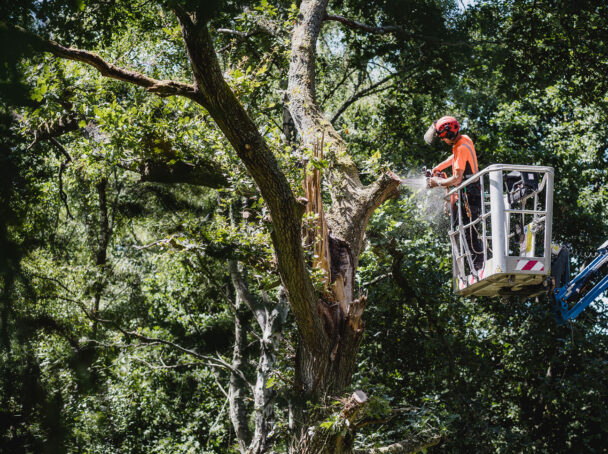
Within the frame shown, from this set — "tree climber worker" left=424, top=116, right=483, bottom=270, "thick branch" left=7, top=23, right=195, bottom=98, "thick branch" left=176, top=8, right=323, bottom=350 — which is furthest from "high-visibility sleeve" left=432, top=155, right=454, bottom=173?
"thick branch" left=7, top=23, right=195, bottom=98

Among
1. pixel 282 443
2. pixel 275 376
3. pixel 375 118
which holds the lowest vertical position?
pixel 282 443

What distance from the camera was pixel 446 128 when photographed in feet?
22.0

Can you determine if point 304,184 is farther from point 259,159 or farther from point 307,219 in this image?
point 259,159

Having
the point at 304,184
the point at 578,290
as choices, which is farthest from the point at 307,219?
the point at 578,290

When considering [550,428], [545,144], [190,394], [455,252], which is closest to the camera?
[455,252]

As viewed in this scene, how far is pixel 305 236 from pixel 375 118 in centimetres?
752

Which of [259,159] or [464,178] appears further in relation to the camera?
[464,178]

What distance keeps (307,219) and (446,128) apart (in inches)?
78.5

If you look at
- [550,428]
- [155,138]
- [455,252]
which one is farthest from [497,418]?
[155,138]

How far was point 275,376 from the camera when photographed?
19.6 feet

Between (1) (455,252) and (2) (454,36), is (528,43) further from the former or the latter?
(1) (455,252)

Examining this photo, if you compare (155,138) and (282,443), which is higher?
(155,138)

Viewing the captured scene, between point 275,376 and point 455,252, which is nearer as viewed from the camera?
point 275,376

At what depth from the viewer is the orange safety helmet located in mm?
6699
